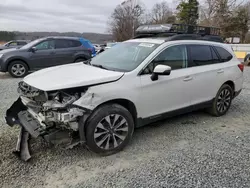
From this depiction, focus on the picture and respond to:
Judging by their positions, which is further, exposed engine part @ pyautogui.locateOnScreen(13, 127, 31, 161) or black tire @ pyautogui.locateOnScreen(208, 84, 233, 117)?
black tire @ pyautogui.locateOnScreen(208, 84, 233, 117)

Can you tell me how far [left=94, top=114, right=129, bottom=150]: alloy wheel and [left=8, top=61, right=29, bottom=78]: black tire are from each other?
735cm

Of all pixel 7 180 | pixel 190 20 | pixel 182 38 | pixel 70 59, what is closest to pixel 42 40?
pixel 70 59

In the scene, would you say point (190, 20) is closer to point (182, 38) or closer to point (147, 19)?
point (147, 19)

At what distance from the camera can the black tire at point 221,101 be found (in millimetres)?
4832

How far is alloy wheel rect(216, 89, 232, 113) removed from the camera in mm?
4902

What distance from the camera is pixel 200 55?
14.6ft

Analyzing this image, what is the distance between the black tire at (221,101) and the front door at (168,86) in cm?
92

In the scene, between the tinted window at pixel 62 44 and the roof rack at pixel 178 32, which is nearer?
the roof rack at pixel 178 32

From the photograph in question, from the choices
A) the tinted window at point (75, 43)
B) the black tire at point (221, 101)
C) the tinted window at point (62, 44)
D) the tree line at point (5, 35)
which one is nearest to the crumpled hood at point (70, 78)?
the black tire at point (221, 101)

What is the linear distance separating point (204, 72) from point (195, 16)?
1390 inches

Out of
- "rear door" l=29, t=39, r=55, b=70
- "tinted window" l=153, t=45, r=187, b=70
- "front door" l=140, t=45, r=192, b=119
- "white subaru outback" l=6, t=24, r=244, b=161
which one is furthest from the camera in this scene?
"rear door" l=29, t=39, r=55, b=70

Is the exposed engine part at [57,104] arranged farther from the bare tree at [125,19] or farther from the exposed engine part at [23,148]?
the bare tree at [125,19]

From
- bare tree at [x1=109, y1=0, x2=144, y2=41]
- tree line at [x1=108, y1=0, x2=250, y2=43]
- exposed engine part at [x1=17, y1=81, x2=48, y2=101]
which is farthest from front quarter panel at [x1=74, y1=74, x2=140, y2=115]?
bare tree at [x1=109, y1=0, x2=144, y2=41]

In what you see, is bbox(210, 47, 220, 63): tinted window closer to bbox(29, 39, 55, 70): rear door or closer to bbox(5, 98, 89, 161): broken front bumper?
bbox(5, 98, 89, 161): broken front bumper
